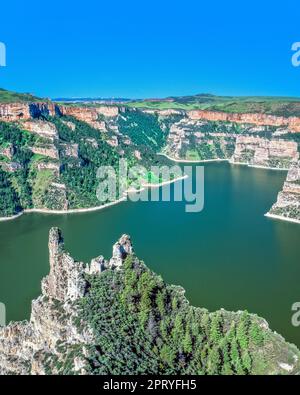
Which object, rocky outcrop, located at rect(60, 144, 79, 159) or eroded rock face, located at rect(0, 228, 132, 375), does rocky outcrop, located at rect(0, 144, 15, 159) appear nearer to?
rocky outcrop, located at rect(60, 144, 79, 159)

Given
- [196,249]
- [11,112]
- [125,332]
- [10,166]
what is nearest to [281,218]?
[196,249]

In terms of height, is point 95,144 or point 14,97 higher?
point 14,97

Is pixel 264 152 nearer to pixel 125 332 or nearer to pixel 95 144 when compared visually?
pixel 95 144

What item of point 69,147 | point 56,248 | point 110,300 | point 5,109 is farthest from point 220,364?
point 5,109

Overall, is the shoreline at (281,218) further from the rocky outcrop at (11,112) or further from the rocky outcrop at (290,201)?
the rocky outcrop at (11,112)

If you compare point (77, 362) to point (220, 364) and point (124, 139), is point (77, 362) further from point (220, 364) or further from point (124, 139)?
point (124, 139)
